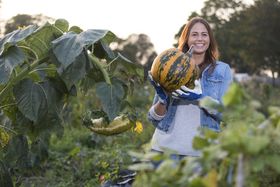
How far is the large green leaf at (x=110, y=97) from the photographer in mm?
2854

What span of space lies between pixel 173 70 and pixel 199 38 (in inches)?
20.2

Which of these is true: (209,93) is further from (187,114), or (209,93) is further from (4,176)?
(4,176)

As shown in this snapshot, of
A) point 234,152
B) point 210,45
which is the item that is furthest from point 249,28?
point 234,152

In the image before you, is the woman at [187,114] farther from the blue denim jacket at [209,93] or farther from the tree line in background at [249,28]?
the tree line in background at [249,28]

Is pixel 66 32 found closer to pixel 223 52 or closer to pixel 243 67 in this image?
pixel 223 52

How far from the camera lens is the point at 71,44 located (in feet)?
9.01

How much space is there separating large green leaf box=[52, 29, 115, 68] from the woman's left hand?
473 mm

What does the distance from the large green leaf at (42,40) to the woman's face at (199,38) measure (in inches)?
30.4

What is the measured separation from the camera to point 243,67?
165 feet

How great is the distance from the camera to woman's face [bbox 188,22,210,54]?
131 inches

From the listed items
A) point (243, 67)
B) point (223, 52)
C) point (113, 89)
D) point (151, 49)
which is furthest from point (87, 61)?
point (151, 49)

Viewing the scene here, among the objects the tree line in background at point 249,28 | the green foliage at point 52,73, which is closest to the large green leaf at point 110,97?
the green foliage at point 52,73

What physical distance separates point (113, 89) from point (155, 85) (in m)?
0.24

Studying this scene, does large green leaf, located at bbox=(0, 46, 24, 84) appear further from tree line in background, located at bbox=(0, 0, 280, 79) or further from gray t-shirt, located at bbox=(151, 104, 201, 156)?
tree line in background, located at bbox=(0, 0, 280, 79)
